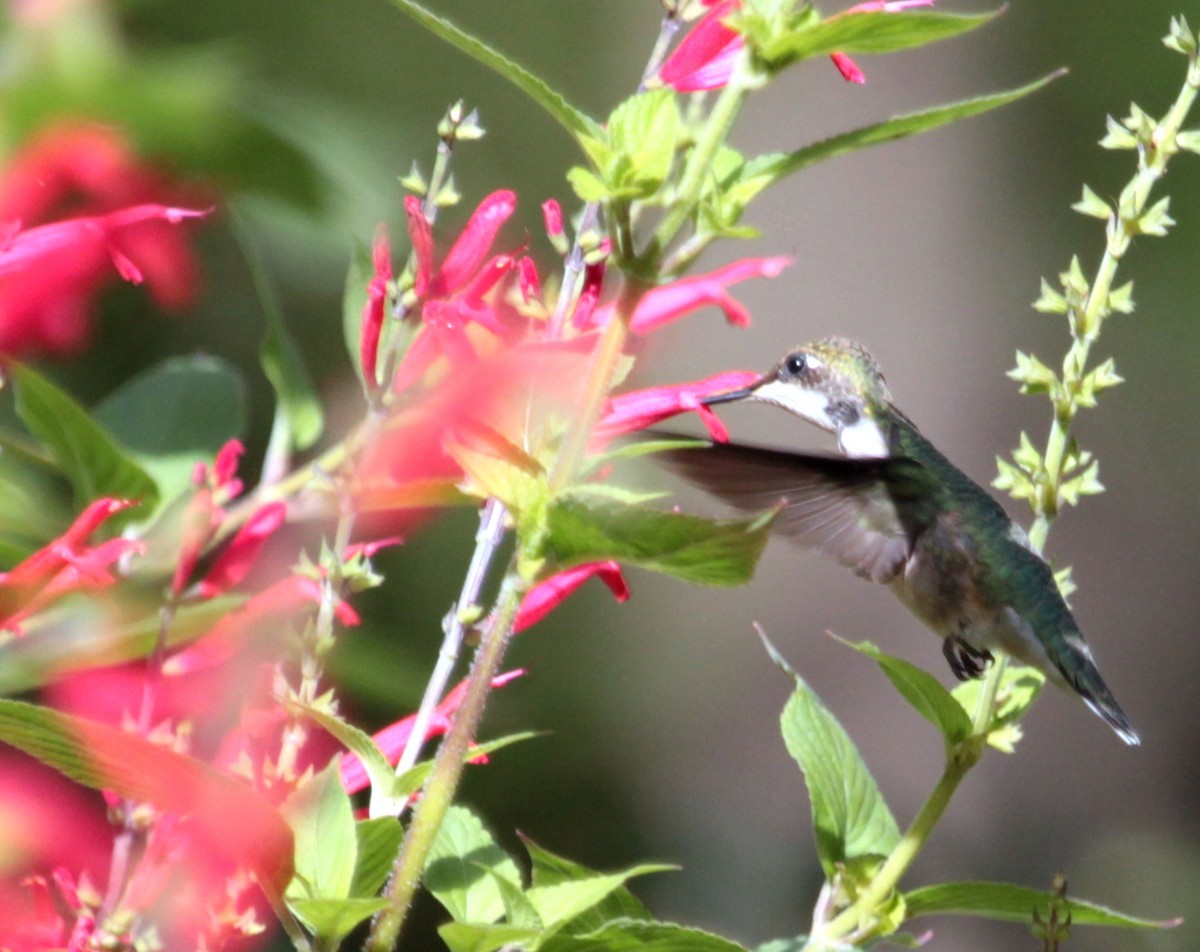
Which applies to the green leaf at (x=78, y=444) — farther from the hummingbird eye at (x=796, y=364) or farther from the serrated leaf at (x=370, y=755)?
the hummingbird eye at (x=796, y=364)

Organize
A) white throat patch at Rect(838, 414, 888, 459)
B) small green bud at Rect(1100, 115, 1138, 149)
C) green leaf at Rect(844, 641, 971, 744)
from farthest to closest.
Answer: white throat patch at Rect(838, 414, 888, 459), small green bud at Rect(1100, 115, 1138, 149), green leaf at Rect(844, 641, 971, 744)

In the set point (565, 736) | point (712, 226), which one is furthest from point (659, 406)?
point (565, 736)

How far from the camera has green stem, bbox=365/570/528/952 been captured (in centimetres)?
64

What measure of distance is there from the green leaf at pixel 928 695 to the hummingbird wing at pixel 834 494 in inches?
7.4

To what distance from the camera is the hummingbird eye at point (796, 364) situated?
1.39 meters

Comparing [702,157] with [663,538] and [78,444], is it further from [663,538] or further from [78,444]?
[78,444]

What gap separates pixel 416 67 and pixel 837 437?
2.17 m

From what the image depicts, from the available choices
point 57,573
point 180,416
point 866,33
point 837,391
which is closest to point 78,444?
Result: point 57,573

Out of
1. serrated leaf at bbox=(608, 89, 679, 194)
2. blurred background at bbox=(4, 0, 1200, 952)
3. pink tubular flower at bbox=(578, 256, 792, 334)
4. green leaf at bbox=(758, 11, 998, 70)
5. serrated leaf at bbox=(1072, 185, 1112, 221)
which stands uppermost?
green leaf at bbox=(758, 11, 998, 70)

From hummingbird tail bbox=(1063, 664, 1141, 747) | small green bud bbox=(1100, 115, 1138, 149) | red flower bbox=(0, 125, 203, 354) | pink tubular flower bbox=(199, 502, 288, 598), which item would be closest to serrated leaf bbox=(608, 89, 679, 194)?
red flower bbox=(0, 125, 203, 354)

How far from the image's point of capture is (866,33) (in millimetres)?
622

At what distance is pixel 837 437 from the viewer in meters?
1.49

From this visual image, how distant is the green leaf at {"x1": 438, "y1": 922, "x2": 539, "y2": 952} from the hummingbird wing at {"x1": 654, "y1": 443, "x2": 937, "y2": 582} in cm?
36

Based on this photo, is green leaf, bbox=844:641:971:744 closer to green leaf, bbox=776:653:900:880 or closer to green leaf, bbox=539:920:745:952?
green leaf, bbox=776:653:900:880
